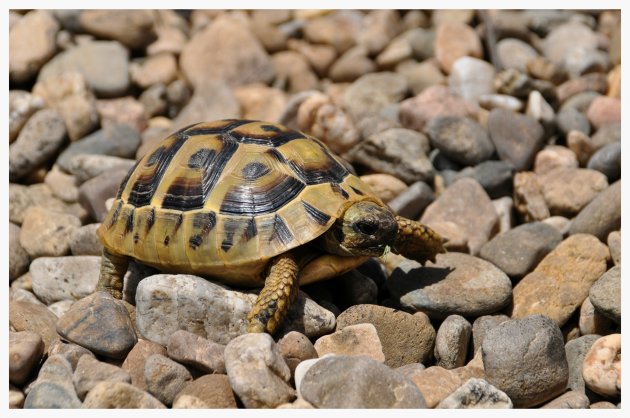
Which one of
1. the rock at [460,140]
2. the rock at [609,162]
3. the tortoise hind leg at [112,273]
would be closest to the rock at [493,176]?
the rock at [460,140]

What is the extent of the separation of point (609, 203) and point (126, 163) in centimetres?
342

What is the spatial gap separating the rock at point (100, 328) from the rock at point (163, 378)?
Answer: 25cm

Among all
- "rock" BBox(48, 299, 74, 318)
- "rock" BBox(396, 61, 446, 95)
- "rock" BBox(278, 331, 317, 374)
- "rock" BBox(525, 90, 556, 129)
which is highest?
"rock" BBox(396, 61, 446, 95)

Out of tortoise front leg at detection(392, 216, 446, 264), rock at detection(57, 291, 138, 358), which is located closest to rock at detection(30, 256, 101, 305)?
rock at detection(57, 291, 138, 358)

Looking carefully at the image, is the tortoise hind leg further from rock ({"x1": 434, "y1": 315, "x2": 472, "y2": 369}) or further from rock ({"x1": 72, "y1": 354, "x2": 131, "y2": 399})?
rock ({"x1": 434, "y1": 315, "x2": 472, "y2": 369})

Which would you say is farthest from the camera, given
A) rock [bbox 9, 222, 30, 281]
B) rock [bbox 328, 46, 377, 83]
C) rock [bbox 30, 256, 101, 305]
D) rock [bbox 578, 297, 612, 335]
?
rock [bbox 328, 46, 377, 83]

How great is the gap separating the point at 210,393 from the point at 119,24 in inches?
199

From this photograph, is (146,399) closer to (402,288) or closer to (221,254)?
(221,254)

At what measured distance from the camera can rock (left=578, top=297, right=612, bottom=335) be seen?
4176mm

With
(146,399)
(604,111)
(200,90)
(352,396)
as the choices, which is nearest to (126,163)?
(200,90)

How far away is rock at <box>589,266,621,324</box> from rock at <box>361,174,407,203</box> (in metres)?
1.73

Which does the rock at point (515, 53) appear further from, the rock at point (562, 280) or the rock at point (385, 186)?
the rock at point (562, 280)

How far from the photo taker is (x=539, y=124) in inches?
237

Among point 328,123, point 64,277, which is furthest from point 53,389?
point 328,123
